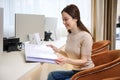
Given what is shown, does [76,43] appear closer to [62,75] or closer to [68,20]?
[68,20]

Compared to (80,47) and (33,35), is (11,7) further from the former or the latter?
(80,47)

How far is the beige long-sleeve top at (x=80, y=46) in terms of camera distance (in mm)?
1735

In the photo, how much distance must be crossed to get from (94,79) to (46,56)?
0.45 metres

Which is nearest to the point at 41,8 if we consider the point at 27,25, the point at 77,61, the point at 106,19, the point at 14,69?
the point at 106,19

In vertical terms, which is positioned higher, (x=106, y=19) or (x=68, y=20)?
(x=106, y=19)

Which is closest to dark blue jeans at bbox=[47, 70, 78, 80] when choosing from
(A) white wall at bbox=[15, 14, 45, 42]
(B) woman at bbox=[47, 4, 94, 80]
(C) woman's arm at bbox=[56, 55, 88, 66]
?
(B) woman at bbox=[47, 4, 94, 80]

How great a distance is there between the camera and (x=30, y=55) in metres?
1.63

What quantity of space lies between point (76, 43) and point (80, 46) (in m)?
0.05

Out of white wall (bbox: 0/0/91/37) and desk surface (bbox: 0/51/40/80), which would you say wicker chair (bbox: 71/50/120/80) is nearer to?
desk surface (bbox: 0/51/40/80)

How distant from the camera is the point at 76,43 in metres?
1.81

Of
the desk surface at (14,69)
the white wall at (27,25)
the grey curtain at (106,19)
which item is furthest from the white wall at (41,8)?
the desk surface at (14,69)

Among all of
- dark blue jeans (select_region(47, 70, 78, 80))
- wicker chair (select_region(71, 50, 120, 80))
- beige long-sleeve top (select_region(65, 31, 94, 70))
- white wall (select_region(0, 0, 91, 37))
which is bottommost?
dark blue jeans (select_region(47, 70, 78, 80))

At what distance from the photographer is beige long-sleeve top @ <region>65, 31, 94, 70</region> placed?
1.74 meters

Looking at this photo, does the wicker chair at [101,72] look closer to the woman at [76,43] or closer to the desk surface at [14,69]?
the woman at [76,43]
